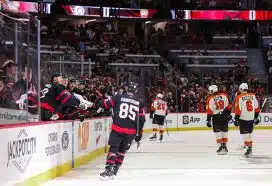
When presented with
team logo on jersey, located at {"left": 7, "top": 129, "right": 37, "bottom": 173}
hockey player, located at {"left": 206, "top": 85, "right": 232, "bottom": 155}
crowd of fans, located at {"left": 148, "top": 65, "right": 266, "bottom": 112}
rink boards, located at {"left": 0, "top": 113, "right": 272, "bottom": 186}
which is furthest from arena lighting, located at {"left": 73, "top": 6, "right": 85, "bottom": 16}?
team logo on jersey, located at {"left": 7, "top": 129, "right": 37, "bottom": 173}

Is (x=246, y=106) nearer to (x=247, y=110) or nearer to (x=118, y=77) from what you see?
(x=247, y=110)

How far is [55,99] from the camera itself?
38.1 feet

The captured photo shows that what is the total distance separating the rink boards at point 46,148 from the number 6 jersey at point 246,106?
324 centimetres

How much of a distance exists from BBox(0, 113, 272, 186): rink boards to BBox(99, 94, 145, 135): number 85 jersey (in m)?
0.98

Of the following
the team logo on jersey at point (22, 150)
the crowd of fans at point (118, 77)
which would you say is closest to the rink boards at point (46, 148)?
the team logo on jersey at point (22, 150)

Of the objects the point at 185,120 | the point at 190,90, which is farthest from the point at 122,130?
the point at 185,120

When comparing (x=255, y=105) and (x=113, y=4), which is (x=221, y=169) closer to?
(x=255, y=105)

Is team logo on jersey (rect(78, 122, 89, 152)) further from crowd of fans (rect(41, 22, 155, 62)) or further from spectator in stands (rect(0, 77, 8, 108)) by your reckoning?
crowd of fans (rect(41, 22, 155, 62))

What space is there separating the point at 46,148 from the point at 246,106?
6329 millimetres

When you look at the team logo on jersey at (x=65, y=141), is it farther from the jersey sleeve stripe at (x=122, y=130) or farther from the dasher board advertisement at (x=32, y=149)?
the jersey sleeve stripe at (x=122, y=130)

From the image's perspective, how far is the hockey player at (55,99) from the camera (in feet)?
37.7

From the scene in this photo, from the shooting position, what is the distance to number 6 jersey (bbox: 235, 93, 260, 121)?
15.1 meters

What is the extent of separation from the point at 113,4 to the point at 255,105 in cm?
2305

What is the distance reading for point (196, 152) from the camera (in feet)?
53.7
